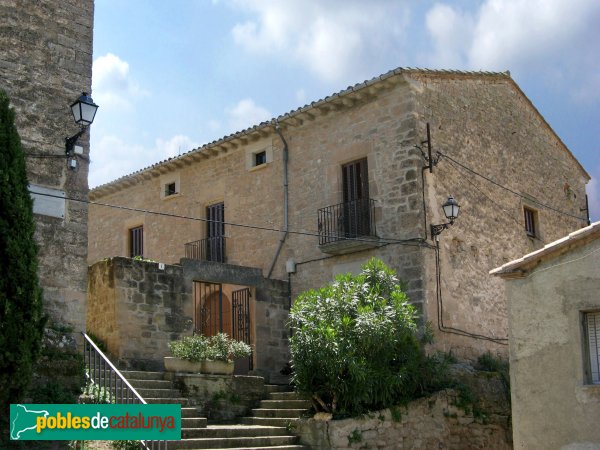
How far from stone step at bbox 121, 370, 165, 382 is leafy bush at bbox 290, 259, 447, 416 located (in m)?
2.33

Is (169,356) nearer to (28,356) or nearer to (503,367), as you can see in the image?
(28,356)

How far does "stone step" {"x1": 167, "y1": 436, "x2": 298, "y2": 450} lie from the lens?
11.7 m

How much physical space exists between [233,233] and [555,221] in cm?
846

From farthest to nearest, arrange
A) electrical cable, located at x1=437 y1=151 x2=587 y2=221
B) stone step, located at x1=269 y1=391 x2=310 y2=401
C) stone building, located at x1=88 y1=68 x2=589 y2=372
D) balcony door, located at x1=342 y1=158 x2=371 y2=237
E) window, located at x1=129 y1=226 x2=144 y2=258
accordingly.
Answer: window, located at x1=129 y1=226 x2=144 y2=258 < electrical cable, located at x1=437 y1=151 x2=587 y2=221 < balcony door, located at x1=342 y1=158 x2=371 y2=237 < stone building, located at x1=88 y1=68 x2=589 y2=372 < stone step, located at x1=269 y1=391 x2=310 y2=401

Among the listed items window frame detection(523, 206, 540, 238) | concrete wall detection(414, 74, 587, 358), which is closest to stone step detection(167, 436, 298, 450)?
concrete wall detection(414, 74, 587, 358)

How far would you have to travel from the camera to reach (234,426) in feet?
43.9

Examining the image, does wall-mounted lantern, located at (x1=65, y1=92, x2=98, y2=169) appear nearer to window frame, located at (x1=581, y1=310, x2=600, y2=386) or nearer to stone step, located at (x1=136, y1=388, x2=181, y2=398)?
stone step, located at (x1=136, y1=388, x2=181, y2=398)

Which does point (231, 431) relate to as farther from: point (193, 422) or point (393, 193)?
point (393, 193)

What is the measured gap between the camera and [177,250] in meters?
21.1

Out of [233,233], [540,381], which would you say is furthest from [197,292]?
[540,381]

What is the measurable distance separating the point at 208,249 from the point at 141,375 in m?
7.14

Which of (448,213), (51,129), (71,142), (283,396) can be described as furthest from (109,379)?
(448,213)

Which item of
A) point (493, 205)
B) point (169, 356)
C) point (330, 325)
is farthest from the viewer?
point (493, 205)

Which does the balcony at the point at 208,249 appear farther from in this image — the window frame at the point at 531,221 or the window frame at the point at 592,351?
the window frame at the point at 592,351
